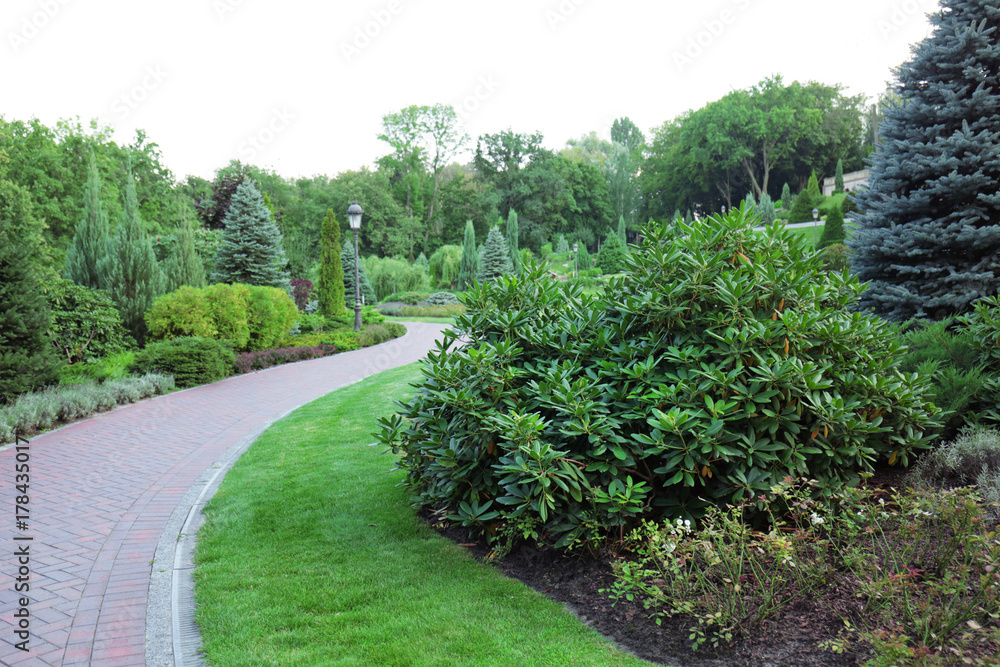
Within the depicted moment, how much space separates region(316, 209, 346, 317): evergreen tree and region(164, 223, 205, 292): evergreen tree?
18.3ft

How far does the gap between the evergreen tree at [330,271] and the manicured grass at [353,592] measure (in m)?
16.2

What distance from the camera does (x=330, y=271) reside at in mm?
21578

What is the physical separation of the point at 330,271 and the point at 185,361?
1068 cm

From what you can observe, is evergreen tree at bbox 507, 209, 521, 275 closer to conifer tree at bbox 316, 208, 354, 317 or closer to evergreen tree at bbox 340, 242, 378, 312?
evergreen tree at bbox 340, 242, 378, 312

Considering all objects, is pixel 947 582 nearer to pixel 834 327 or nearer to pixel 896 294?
pixel 834 327

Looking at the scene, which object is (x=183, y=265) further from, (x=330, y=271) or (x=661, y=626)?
(x=661, y=626)

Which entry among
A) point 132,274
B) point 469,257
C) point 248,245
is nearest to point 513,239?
point 469,257

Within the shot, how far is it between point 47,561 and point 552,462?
3.61m

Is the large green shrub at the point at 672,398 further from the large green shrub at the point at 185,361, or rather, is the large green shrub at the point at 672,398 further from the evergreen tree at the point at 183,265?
the evergreen tree at the point at 183,265

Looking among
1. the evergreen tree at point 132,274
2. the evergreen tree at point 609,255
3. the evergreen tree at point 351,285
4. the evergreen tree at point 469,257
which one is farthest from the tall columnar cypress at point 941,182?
the evergreen tree at point 609,255

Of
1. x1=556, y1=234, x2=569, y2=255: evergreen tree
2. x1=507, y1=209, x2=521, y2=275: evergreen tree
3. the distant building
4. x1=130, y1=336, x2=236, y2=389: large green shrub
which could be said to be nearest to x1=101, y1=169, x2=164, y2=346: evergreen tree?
x1=130, y1=336, x2=236, y2=389: large green shrub

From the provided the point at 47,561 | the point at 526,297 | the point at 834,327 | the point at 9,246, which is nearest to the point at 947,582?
the point at 834,327

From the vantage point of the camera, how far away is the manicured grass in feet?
9.70

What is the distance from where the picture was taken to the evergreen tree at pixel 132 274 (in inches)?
528
